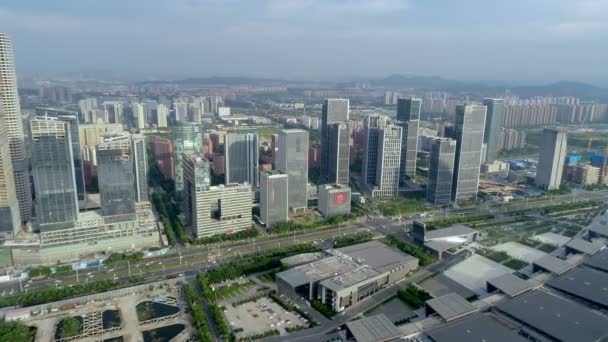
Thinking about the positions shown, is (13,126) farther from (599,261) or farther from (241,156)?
(599,261)

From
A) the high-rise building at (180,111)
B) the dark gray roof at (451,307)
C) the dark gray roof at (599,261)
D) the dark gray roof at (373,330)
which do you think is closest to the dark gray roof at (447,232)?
the dark gray roof at (599,261)

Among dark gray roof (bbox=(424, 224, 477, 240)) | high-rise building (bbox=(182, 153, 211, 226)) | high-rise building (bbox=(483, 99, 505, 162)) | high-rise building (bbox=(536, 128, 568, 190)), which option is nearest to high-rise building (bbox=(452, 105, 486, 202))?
dark gray roof (bbox=(424, 224, 477, 240))

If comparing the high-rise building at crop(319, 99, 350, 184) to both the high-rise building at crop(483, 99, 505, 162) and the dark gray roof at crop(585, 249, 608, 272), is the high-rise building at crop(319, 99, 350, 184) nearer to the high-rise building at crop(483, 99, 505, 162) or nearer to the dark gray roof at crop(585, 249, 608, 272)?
the high-rise building at crop(483, 99, 505, 162)

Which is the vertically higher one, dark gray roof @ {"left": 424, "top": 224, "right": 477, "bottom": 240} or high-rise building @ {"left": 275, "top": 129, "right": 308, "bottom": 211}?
high-rise building @ {"left": 275, "top": 129, "right": 308, "bottom": 211}

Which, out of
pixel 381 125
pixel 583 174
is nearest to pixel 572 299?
pixel 381 125

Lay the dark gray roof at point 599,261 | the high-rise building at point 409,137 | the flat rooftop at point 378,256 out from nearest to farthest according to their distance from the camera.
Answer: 1. the dark gray roof at point 599,261
2. the flat rooftop at point 378,256
3. the high-rise building at point 409,137

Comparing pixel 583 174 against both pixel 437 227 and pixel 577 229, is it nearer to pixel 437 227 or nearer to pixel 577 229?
pixel 577 229

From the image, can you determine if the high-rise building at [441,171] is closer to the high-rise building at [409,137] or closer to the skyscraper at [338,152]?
the high-rise building at [409,137]
